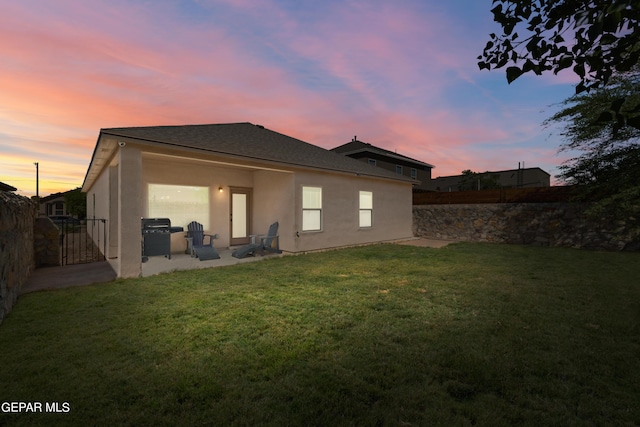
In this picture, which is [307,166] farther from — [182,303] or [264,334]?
[264,334]

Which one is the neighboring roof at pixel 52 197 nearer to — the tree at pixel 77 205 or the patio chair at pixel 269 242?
the tree at pixel 77 205

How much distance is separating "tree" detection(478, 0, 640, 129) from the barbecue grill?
8.34m

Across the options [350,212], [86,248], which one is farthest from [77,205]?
[350,212]

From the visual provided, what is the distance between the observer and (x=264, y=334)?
318 cm

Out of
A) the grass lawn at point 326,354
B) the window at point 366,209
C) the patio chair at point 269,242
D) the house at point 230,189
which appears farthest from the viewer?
the window at point 366,209

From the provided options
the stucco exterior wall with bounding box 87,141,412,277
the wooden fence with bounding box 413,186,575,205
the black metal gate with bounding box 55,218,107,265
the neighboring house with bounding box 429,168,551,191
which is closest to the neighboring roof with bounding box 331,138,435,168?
the wooden fence with bounding box 413,186,575,205

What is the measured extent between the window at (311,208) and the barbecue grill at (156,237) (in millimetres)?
4188

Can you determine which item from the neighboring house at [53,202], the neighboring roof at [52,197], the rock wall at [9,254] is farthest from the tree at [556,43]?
the neighboring roof at [52,197]

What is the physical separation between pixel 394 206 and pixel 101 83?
12.2 m

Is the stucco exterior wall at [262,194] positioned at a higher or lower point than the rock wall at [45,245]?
higher

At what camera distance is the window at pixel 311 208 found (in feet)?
31.7

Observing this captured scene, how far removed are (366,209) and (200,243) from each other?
6.70 m

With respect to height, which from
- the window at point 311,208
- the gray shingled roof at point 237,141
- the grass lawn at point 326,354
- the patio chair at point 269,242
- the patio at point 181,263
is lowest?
the grass lawn at point 326,354

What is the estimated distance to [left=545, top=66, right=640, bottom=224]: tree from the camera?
8906mm
